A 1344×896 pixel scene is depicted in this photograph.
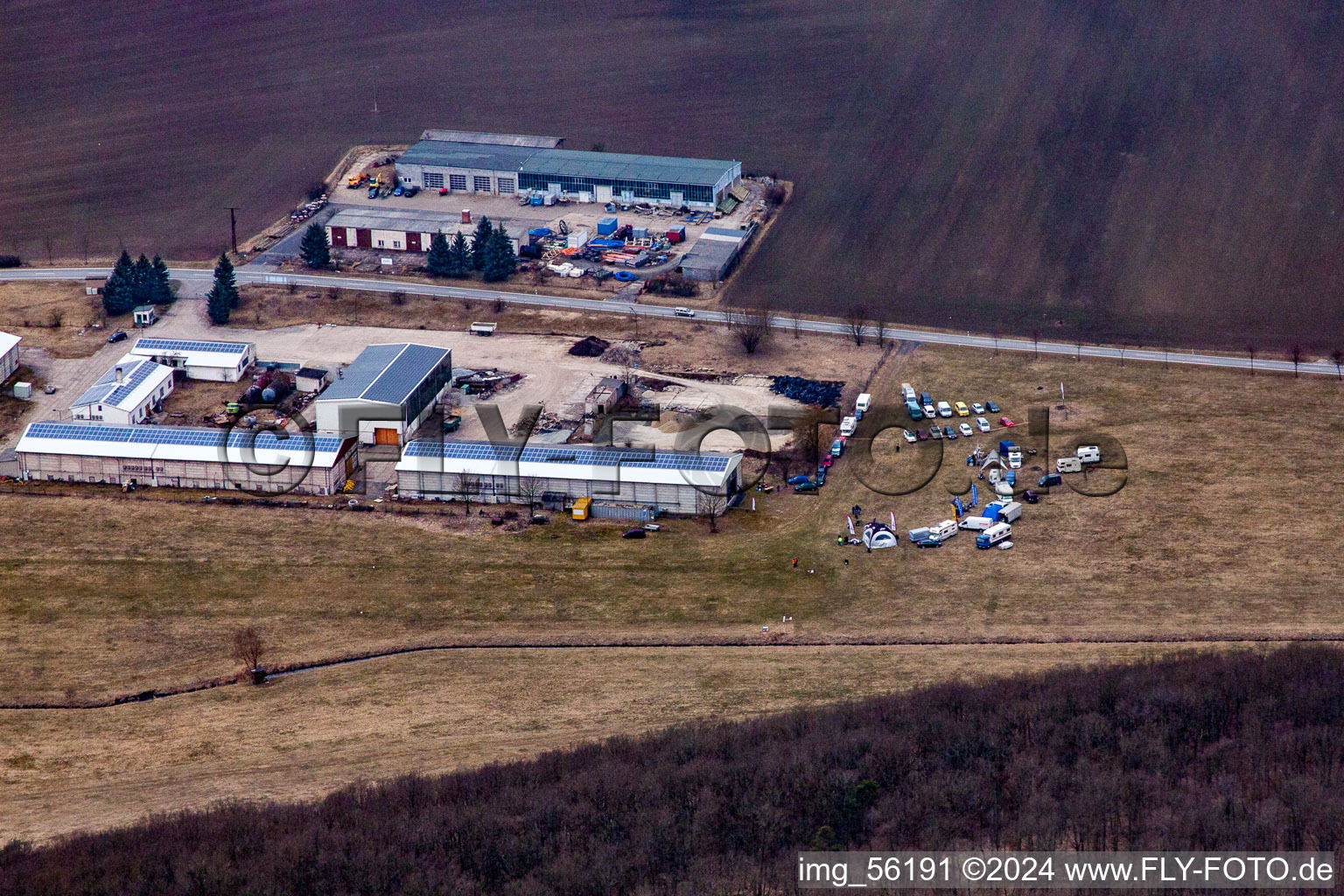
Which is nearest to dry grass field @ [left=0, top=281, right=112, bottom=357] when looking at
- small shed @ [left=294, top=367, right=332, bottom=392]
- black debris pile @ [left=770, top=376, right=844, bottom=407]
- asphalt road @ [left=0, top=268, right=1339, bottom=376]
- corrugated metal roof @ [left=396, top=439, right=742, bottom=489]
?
asphalt road @ [left=0, top=268, right=1339, bottom=376]

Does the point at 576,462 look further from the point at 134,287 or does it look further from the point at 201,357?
the point at 134,287

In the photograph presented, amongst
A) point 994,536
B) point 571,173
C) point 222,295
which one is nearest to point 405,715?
point 994,536

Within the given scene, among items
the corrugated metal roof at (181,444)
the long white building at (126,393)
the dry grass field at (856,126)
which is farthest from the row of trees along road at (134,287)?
the corrugated metal roof at (181,444)

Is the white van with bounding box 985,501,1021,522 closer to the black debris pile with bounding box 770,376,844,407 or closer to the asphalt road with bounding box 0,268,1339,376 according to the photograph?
the black debris pile with bounding box 770,376,844,407

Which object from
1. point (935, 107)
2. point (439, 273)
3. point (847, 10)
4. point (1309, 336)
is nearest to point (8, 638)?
point (439, 273)

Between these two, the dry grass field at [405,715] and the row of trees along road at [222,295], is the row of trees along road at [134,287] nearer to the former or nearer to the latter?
the row of trees along road at [222,295]

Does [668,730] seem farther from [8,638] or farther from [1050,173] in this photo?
[1050,173]
